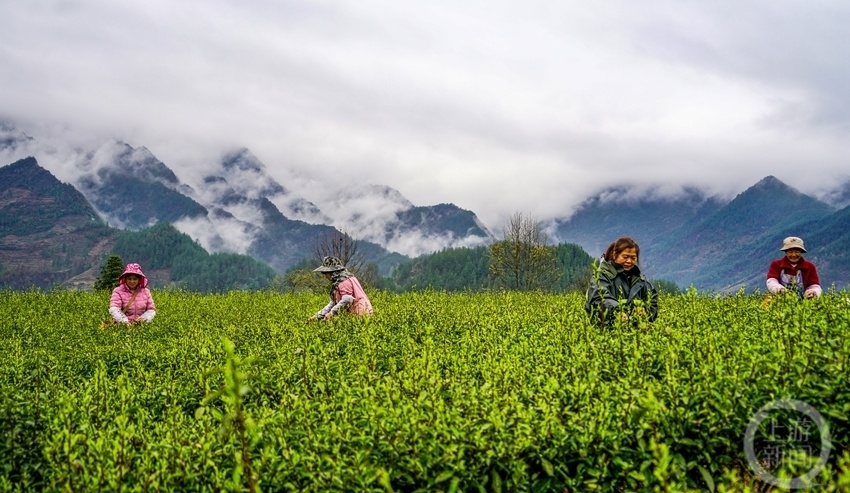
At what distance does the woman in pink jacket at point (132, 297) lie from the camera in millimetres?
11734

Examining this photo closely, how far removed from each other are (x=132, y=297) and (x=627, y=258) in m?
9.21

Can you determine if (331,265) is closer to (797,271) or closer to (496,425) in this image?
(496,425)

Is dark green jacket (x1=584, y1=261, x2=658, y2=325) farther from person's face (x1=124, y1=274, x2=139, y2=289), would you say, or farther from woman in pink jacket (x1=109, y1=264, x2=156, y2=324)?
person's face (x1=124, y1=274, x2=139, y2=289)

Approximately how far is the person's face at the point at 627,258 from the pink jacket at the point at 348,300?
14.7 ft

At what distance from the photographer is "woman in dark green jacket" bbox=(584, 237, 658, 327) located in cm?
700

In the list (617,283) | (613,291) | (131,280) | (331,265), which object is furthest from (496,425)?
(131,280)

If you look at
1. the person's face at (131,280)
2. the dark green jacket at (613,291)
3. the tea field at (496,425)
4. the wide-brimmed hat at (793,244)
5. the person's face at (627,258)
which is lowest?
the tea field at (496,425)

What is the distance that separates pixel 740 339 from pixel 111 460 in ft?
15.7

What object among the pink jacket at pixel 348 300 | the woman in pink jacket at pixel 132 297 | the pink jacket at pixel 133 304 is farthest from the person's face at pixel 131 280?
the pink jacket at pixel 348 300

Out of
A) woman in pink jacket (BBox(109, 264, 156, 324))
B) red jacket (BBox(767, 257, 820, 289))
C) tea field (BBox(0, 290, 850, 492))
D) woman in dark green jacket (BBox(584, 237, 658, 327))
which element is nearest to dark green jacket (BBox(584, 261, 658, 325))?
woman in dark green jacket (BBox(584, 237, 658, 327))

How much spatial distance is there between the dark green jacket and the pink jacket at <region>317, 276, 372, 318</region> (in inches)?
172

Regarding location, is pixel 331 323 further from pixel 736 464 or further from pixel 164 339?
pixel 736 464

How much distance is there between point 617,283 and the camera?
7633mm

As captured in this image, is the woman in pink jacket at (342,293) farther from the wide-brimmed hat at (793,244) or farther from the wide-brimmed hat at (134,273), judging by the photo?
the wide-brimmed hat at (793,244)
